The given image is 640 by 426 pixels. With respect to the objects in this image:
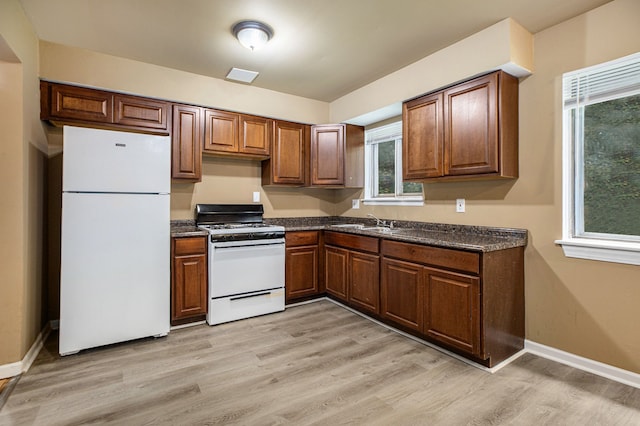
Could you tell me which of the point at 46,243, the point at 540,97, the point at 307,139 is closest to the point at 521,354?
the point at 540,97

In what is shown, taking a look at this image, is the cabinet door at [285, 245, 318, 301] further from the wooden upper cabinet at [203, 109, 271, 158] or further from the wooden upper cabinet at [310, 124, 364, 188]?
the wooden upper cabinet at [203, 109, 271, 158]

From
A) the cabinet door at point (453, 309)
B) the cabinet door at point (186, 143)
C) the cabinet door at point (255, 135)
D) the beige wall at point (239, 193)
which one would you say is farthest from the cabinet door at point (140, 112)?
the cabinet door at point (453, 309)

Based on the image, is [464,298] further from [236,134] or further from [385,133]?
[236,134]

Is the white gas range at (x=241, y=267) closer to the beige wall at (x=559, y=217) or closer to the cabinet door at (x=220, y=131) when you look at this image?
the cabinet door at (x=220, y=131)

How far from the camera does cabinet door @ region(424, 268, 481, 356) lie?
2.25 m

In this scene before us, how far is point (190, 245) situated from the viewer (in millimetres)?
3074

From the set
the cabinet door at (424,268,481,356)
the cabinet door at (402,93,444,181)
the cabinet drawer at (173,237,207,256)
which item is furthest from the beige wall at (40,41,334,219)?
the cabinet door at (424,268,481,356)

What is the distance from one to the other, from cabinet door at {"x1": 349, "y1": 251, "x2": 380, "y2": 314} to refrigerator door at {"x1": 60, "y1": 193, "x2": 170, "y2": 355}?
178 centimetres

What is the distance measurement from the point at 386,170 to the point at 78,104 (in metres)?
3.21

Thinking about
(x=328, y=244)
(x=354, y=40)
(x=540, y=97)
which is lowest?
(x=328, y=244)

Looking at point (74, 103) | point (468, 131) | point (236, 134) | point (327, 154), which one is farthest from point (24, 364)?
point (468, 131)

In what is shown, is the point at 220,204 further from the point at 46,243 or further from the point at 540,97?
the point at 540,97

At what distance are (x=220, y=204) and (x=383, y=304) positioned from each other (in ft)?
6.96

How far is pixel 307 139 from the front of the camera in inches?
161
